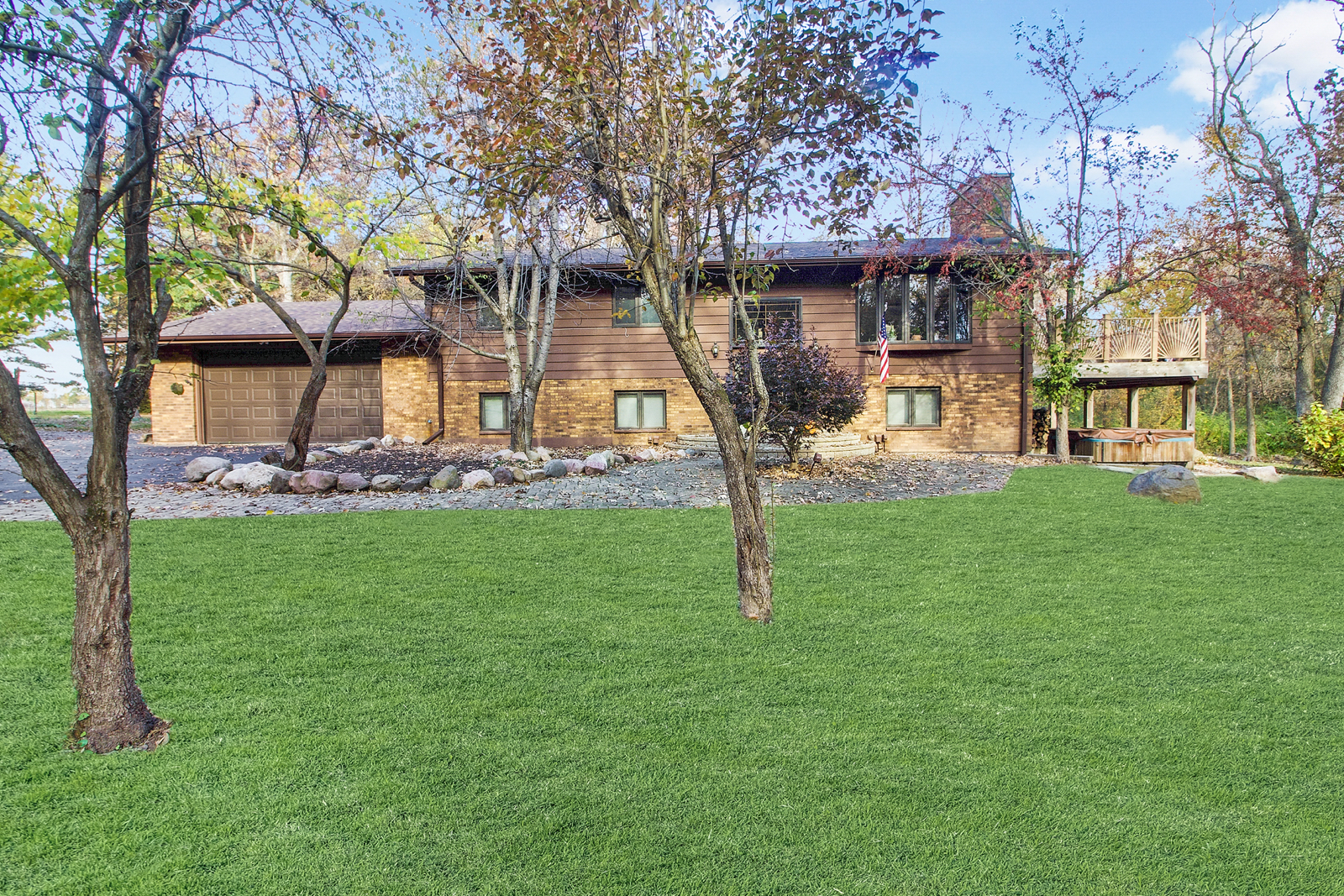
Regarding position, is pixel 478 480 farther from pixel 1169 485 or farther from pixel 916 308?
pixel 916 308

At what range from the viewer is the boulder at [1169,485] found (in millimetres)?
9734

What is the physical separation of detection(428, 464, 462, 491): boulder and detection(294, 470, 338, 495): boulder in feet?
4.39

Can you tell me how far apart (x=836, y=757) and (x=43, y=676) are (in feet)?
13.0

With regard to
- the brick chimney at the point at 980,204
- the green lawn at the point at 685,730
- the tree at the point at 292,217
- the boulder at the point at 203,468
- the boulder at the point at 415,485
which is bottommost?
the green lawn at the point at 685,730

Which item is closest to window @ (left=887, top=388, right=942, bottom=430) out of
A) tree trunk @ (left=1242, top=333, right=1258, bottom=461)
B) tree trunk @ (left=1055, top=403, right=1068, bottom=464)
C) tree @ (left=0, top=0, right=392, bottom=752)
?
tree trunk @ (left=1055, top=403, right=1068, bottom=464)

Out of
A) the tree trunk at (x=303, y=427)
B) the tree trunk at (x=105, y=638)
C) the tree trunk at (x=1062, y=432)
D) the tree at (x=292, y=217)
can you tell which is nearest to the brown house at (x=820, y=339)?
the tree trunk at (x=1062, y=432)

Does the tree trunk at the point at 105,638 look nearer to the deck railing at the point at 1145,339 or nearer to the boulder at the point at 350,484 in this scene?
the boulder at the point at 350,484

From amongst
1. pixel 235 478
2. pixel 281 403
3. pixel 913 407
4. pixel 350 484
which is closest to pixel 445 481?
pixel 350 484

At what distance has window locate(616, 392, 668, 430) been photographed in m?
17.7

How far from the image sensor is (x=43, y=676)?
Result: 3854 mm

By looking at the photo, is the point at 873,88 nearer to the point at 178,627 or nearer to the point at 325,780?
the point at 325,780

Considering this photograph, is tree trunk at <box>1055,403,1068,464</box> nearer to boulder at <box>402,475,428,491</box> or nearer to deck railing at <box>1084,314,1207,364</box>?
deck railing at <box>1084,314,1207,364</box>

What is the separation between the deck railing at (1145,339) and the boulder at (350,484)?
14701 millimetres

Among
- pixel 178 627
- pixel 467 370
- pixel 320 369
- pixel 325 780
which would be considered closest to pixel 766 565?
pixel 325 780
